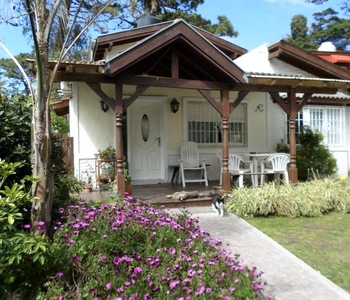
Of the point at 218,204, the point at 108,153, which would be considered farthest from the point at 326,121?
the point at 108,153

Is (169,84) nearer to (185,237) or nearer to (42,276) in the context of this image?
(185,237)

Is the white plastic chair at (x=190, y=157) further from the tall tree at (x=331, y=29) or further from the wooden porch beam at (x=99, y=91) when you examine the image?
the tall tree at (x=331, y=29)

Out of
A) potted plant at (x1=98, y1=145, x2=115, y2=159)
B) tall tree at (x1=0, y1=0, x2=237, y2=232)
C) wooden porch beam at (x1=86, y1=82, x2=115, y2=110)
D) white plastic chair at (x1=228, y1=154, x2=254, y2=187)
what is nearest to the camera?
Answer: tall tree at (x1=0, y1=0, x2=237, y2=232)

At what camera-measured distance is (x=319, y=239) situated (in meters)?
5.18

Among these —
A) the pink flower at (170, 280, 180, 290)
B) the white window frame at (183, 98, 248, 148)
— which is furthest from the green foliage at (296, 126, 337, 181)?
the pink flower at (170, 280, 180, 290)

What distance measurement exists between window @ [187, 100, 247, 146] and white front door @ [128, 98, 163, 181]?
3.46 ft

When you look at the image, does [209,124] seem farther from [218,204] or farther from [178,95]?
[218,204]

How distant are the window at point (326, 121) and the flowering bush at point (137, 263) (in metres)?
8.61

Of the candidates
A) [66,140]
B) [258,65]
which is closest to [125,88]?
[66,140]

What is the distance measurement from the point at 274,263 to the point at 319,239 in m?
1.41

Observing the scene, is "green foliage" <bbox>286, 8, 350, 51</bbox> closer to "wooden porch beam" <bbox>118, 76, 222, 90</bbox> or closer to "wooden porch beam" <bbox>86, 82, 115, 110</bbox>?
"wooden porch beam" <bbox>118, 76, 222, 90</bbox>

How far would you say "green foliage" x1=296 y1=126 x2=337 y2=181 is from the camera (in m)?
9.84

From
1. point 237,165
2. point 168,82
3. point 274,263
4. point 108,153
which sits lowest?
point 274,263

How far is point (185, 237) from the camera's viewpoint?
4.07 metres
